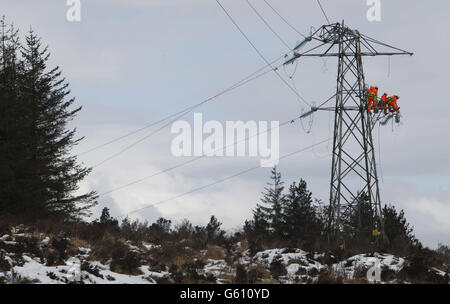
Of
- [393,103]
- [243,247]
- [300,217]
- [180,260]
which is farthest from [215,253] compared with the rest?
[300,217]

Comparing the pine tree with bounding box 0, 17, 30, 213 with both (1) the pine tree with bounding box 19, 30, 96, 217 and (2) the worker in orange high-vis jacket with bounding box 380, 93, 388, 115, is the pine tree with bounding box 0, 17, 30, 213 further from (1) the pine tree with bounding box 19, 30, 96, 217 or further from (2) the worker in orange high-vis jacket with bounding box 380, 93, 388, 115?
(2) the worker in orange high-vis jacket with bounding box 380, 93, 388, 115

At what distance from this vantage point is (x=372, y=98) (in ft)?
67.6

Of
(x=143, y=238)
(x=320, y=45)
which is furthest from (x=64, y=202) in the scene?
(x=320, y=45)

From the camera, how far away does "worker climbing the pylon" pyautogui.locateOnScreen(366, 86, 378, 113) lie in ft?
67.3

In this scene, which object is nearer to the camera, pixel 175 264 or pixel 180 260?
pixel 175 264

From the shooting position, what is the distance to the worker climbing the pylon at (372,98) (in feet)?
67.3

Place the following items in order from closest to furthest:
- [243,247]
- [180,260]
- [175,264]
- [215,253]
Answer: [175,264]
[180,260]
[215,253]
[243,247]

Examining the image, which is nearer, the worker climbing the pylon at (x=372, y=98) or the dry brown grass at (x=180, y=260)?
the dry brown grass at (x=180, y=260)

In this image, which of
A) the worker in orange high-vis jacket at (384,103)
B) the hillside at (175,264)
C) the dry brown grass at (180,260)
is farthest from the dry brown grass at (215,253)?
the worker in orange high-vis jacket at (384,103)

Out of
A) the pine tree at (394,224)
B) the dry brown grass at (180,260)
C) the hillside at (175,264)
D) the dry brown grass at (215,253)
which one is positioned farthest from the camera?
the pine tree at (394,224)

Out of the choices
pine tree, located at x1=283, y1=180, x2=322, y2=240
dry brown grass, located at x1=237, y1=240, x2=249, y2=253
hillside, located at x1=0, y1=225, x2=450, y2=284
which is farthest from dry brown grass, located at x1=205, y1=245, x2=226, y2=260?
pine tree, located at x1=283, y1=180, x2=322, y2=240

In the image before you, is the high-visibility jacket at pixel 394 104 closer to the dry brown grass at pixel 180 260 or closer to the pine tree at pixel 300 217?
the dry brown grass at pixel 180 260

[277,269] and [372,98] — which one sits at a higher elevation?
[372,98]

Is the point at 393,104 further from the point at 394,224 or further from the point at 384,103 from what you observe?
the point at 394,224
